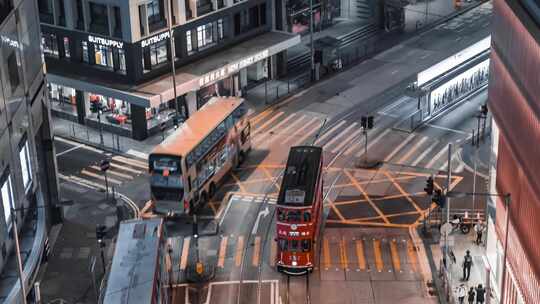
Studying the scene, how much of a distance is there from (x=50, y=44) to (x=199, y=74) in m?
14.5

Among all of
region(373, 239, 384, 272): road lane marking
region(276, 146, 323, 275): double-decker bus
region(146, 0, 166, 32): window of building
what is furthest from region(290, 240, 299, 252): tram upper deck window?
region(146, 0, 166, 32): window of building

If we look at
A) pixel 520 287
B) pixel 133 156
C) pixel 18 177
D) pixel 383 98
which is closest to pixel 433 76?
pixel 383 98

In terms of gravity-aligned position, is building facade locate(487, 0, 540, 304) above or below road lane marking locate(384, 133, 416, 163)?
above

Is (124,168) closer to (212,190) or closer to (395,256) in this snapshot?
(212,190)

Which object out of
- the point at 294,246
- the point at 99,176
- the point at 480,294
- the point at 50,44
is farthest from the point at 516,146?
the point at 50,44

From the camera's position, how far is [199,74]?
296 ft

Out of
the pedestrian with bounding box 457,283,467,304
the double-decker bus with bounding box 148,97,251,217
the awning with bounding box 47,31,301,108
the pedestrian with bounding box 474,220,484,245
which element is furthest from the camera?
the awning with bounding box 47,31,301,108

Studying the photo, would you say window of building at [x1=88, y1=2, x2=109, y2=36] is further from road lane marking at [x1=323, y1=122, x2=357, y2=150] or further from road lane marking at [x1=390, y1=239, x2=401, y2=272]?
road lane marking at [x1=390, y1=239, x2=401, y2=272]

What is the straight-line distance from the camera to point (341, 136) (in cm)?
8862

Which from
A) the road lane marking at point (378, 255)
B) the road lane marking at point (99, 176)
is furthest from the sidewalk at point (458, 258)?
the road lane marking at point (99, 176)

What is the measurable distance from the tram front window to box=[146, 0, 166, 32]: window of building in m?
19.6

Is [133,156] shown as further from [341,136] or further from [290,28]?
[290,28]

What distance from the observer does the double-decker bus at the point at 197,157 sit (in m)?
72.2

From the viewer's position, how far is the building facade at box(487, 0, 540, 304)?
Answer: 180ft
